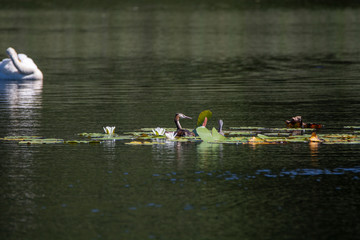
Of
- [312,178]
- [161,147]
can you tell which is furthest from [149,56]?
[312,178]

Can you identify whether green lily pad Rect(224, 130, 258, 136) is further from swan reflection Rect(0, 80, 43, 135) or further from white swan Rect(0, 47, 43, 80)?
white swan Rect(0, 47, 43, 80)

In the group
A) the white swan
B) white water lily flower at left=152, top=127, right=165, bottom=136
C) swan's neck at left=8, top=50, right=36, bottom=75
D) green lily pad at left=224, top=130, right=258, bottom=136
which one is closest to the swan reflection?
the white swan

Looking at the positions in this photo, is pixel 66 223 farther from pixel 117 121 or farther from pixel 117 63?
pixel 117 63

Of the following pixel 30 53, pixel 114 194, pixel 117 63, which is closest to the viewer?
pixel 114 194

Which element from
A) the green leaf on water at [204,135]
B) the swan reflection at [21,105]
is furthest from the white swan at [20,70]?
the green leaf on water at [204,135]

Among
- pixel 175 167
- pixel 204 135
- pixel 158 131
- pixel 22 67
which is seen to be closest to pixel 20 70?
pixel 22 67

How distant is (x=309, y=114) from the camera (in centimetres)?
2175

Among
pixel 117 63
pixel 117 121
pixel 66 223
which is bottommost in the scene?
pixel 66 223

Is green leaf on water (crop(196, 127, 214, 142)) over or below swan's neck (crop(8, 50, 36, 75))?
below

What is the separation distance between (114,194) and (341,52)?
40.5m

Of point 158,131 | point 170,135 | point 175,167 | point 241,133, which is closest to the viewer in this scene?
point 175,167

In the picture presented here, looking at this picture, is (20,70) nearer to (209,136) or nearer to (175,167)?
(209,136)

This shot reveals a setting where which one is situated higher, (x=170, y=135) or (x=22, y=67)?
(x=22, y=67)

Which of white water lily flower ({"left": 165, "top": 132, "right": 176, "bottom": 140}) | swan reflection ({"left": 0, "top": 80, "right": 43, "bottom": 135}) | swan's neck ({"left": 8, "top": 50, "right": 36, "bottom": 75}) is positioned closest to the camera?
white water lily flower ({"left": 165, "top": 132, "right": 176, "bottom": 140})
